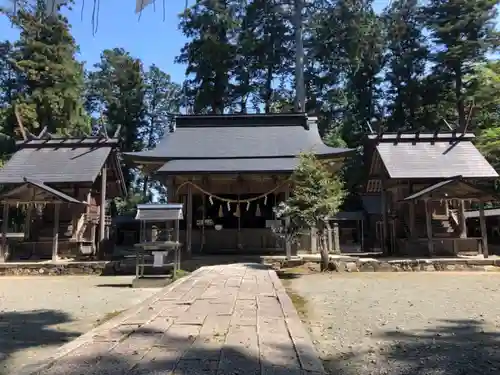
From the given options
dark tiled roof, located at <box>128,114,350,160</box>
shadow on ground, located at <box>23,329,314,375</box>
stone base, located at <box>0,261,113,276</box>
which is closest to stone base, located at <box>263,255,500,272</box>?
dark tiled roof, located at <box>128,114,350,160</box>

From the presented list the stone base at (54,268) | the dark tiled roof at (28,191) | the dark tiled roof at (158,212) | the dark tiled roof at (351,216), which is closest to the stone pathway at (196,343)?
the dark tiled roof at (158,212)

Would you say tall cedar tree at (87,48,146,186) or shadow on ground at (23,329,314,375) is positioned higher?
tall cedar tree at (87,48,146,186)

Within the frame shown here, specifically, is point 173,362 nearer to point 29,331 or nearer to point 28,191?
point 29,331

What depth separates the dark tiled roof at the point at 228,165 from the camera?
13938mm

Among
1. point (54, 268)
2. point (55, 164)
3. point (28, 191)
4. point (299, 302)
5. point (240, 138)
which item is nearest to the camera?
point (299, 302)

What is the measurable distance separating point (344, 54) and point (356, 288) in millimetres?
24166

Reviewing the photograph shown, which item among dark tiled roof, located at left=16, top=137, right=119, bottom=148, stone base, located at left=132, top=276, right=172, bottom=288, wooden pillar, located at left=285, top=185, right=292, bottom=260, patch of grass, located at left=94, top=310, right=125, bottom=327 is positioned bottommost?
patch of grass, located at left=94, top=310, right=125, bottom=327

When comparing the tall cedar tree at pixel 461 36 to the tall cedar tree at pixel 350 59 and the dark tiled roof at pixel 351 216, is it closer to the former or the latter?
the tall cedar tree at pixel 350 59

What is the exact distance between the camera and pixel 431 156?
15914 millimetres

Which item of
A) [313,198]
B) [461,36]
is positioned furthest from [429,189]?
[461,36]

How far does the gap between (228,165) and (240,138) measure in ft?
11.2

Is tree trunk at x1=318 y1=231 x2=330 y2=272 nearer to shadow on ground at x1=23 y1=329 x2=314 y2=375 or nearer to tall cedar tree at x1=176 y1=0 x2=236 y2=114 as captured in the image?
shadow on ground at x1=23 y1=329 x2=314 y2=375

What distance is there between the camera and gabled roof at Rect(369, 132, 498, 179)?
14828 millimetres

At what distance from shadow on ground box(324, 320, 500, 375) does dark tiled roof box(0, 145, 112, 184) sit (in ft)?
41.8
